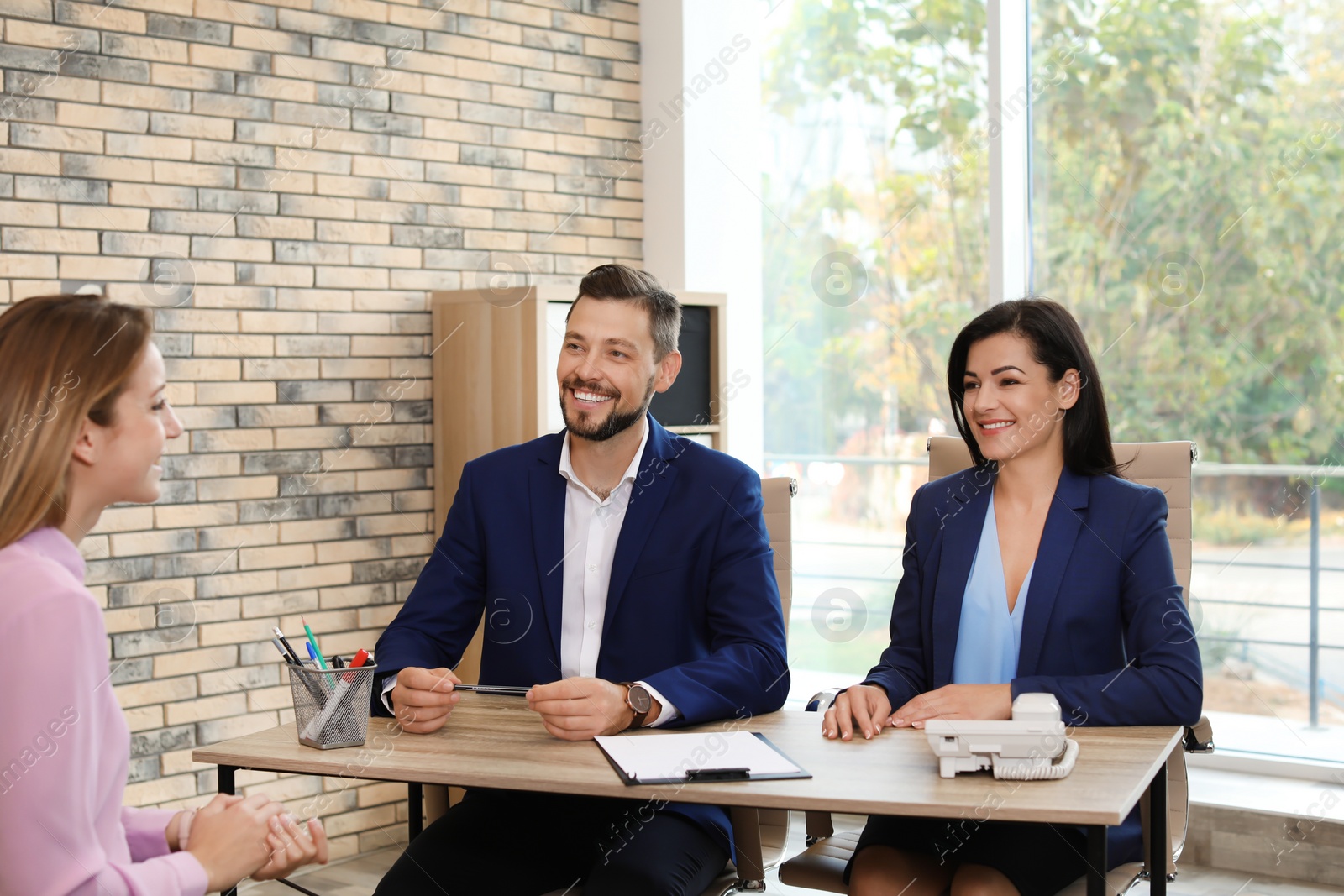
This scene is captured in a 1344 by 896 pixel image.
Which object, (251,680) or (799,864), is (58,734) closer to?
(799,864)

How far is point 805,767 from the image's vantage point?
1845 mm

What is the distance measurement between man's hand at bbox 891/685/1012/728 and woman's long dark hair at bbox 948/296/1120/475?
0.56 m

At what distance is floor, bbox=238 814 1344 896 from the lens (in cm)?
356

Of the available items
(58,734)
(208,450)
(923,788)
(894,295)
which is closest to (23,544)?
(58,734)

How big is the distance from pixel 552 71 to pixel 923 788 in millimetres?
3631

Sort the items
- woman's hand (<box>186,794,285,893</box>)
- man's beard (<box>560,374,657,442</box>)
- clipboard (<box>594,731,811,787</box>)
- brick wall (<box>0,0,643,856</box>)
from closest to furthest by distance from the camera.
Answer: woman's hand (<box>186,794,285,893</box>), clipboard (<box>594,731,811,787</box>), man's beard (<box>560,374,657,442</box>), brick wall (<box>0,0,643,856</box>)

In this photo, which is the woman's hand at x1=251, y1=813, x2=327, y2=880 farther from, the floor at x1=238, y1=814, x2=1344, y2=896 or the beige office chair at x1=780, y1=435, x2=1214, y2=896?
the floor at x1=238, y1=814, x2=1344, y2=896

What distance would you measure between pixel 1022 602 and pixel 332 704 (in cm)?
128

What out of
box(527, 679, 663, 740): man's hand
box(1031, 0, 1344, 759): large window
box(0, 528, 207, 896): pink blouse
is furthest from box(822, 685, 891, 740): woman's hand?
box(1031, 0, 1344, 759): large window

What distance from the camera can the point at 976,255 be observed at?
4.68 m

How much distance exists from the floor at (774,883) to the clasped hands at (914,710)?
5.43 ft

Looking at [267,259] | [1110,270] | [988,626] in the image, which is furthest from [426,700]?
[1110,270]

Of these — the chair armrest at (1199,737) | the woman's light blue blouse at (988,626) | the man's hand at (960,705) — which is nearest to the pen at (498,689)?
the man's hand at (960,705)

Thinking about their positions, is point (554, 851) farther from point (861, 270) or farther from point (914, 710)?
point (861, 270)
